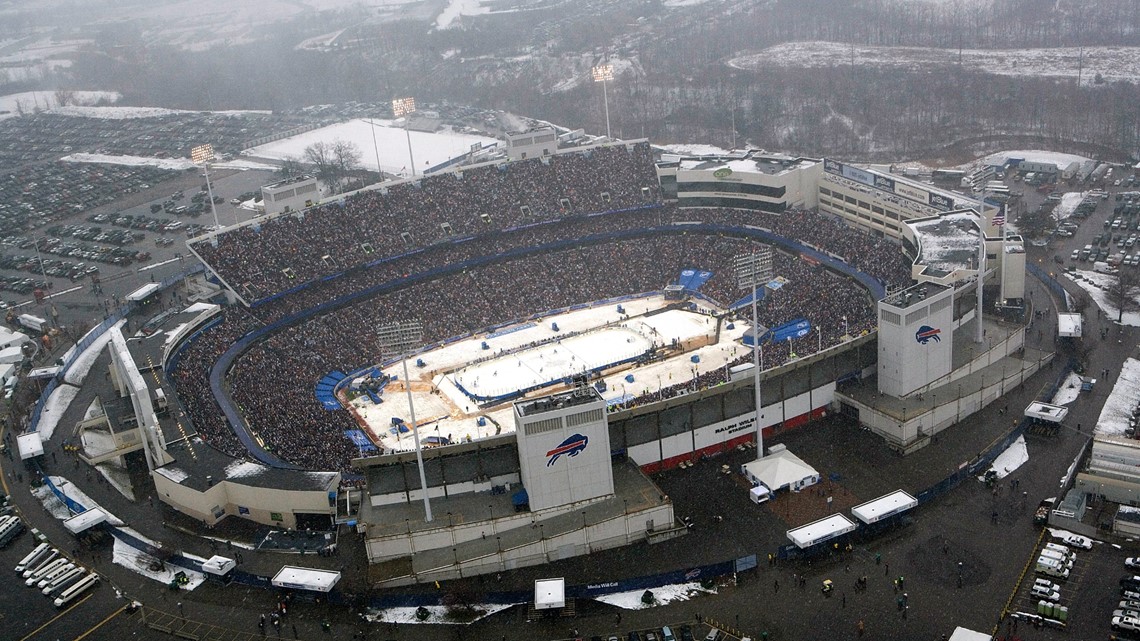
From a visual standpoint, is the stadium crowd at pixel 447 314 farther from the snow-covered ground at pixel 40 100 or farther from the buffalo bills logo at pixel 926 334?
the snow-covered ground at pixel 40 100

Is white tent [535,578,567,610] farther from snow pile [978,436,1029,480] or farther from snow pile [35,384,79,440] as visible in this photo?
snow pile [35,384,79,440]

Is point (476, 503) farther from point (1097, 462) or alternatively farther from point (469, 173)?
point (469, 173)

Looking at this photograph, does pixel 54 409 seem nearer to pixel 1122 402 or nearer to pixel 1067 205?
pixel 1122 402

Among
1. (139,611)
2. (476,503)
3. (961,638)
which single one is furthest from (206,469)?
(961,638)

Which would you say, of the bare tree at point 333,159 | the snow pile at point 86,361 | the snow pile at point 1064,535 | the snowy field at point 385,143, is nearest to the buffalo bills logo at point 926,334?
the snow pile at point 1064,535

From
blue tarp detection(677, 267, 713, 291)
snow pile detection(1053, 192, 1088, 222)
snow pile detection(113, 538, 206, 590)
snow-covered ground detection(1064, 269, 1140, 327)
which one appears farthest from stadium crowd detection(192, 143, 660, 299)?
snow pile detection(1053, 192, 1088, 222)

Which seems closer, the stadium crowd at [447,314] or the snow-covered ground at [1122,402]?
the snow-covered ground at [1122,402]
